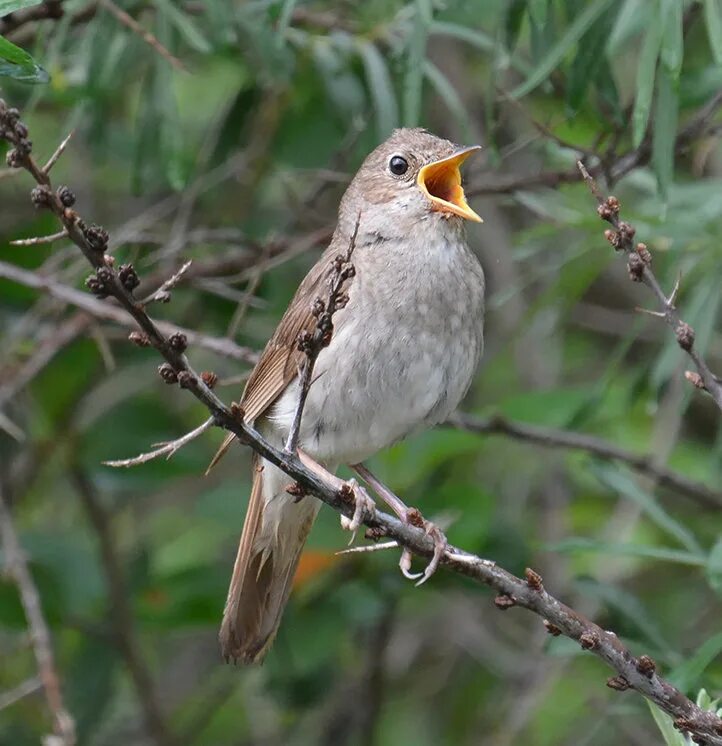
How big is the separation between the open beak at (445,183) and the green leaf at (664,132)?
520mm

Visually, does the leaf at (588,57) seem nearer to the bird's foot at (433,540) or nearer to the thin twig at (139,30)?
the thin twig at (139,30)

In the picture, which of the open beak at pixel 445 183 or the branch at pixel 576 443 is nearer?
the open beak at pixel 445 183

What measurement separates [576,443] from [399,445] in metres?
0.68

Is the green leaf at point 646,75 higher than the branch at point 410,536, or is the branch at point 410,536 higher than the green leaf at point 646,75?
the green leaf at point 646,75

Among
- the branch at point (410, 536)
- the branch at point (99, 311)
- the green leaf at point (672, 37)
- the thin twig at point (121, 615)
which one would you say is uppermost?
the green leaf at point (672, 37)

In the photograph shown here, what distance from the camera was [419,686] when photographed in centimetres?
667

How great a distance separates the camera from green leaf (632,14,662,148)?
3.59 m

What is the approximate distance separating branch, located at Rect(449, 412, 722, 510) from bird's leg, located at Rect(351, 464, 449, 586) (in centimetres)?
38

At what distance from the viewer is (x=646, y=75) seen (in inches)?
142

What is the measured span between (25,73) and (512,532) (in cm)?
281

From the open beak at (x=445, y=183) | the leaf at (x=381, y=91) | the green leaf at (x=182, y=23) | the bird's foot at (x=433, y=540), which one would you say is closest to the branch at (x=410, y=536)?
the bird's foot at (x=433, y=540)

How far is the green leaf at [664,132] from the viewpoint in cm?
382

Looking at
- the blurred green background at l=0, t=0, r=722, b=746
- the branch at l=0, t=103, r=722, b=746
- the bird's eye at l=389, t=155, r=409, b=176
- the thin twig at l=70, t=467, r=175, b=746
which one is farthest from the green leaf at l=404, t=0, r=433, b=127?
the thin twig at l=70, t=467, r=175, b=746

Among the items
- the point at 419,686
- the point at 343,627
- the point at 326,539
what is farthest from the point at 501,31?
the point at 419,686
